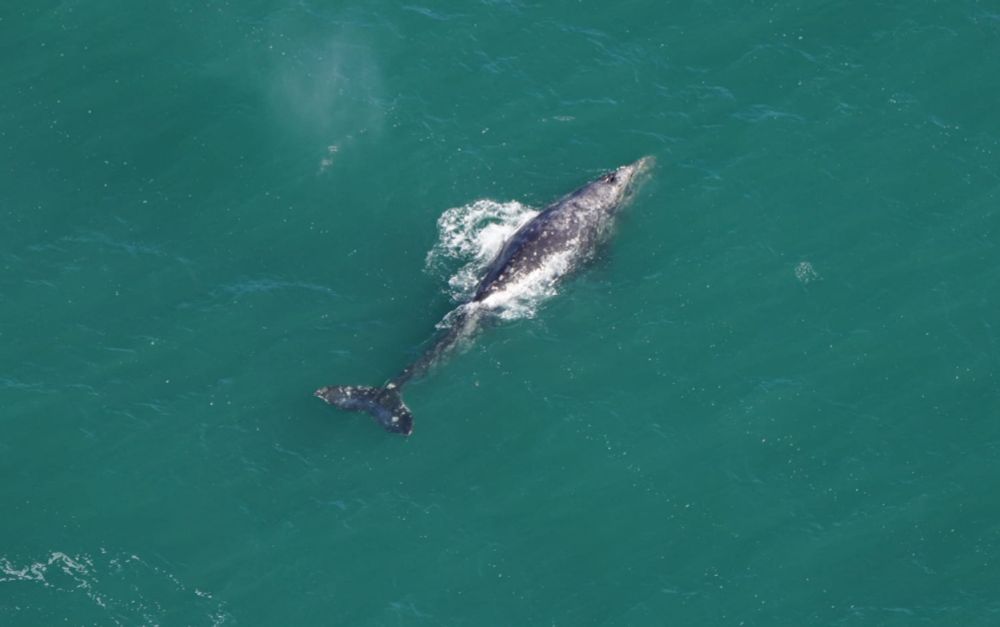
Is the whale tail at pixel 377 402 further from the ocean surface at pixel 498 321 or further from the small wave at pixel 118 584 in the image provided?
the small wave at pixel 118 584

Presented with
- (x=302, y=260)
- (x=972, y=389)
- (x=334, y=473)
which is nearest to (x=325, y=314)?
(x=302, y=260)

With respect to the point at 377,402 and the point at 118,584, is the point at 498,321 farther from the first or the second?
the point at 118,584

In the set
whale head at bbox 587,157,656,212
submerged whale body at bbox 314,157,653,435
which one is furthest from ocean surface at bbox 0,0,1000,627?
whale head at bbox 587,157,656,212

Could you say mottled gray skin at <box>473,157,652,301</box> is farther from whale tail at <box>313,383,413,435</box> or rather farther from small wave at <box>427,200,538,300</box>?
whale tail at <box>313,383,413,435</box>

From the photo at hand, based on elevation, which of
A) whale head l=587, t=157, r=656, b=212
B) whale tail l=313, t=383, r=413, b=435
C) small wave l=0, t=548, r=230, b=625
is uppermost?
whale head l=587, t=157, r=656, b=212

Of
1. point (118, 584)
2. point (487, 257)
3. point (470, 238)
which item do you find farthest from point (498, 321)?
point (118, 584)

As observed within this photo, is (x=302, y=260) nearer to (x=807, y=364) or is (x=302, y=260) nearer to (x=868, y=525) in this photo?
(x=807, y=364)
